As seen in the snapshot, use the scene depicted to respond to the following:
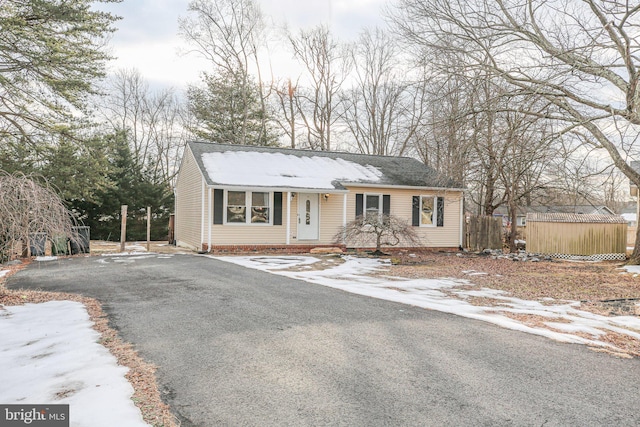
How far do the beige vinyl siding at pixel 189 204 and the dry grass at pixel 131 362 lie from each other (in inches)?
341

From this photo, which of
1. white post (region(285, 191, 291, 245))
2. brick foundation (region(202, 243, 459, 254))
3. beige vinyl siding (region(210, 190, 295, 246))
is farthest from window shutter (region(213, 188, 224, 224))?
white post (region(285, 191, 291, 245))

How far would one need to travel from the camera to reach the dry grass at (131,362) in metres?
2.96

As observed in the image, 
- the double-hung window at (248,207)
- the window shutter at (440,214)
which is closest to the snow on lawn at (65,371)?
the double-hung window at (248,207)

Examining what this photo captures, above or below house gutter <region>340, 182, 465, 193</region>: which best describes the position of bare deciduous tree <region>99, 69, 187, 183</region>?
above

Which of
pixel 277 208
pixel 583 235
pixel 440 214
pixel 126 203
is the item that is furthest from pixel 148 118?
pixel 583 235

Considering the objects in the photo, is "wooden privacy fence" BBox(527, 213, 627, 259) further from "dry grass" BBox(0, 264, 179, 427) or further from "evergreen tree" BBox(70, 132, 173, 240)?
"evergreen tree" BBox(70, 132, 173, 240)

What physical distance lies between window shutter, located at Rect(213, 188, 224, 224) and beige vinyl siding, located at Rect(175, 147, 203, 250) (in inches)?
32.5

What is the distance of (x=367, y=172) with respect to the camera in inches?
728

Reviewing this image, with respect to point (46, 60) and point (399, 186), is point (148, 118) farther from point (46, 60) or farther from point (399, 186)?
point (399, 186)

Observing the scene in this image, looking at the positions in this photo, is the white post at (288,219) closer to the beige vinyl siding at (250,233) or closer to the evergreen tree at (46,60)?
the beige vinyl siding at (250,233)

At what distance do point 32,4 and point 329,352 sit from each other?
1419 cm

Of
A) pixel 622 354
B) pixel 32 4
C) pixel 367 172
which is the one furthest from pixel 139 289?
pixel 367 172

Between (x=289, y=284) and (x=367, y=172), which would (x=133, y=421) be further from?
(x=367, y=172)

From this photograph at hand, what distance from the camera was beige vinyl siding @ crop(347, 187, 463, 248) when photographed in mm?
17453
